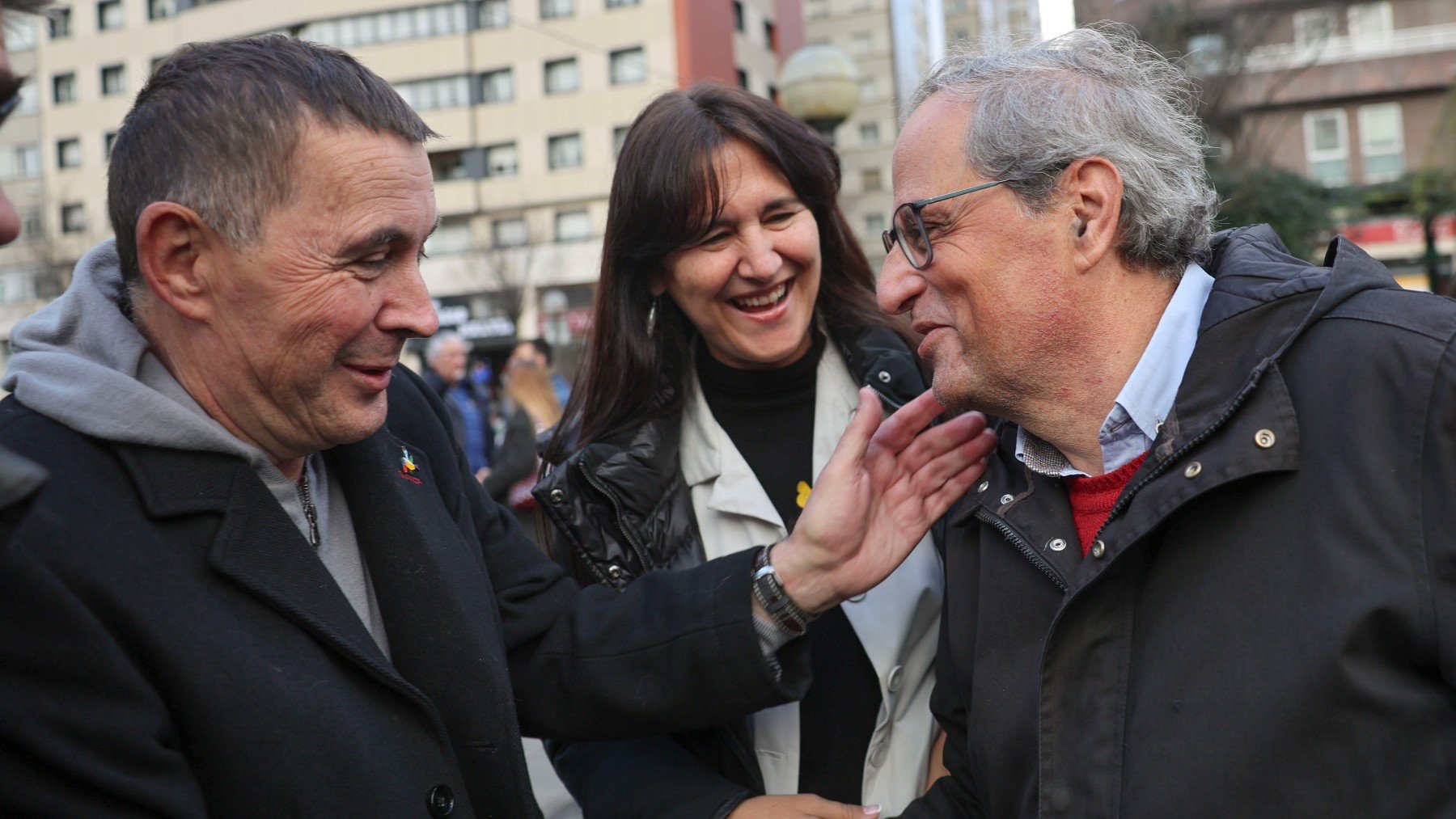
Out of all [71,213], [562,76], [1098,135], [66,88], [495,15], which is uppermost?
[495,15]

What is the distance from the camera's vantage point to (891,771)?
8.63 ft

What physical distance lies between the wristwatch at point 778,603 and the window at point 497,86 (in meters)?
40.5

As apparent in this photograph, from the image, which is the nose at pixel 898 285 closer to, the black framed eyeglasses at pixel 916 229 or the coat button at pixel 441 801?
the black framed eyeglasses at pixel 916 229

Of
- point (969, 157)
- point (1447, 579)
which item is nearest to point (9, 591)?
point (969, 157)

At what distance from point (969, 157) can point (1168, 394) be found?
1.88 feet

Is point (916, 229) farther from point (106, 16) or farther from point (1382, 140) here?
point (106, 16)

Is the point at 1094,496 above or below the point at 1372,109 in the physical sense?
below

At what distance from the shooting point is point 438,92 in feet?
136

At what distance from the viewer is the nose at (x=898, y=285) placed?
2.43m

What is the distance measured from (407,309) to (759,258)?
3.07 ft

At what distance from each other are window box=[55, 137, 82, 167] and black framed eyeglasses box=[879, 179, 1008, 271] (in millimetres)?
49821

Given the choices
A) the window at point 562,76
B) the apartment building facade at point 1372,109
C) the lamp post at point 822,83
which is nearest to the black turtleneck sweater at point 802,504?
the lamp post at point 822,83

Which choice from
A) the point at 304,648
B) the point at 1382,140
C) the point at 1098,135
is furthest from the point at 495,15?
the point at 304,648

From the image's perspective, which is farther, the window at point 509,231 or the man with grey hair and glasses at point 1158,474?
the window at point 509,231
